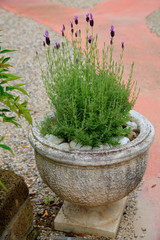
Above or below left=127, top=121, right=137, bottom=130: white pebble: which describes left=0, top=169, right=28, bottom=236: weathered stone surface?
below

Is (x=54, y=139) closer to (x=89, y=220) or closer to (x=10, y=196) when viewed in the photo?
Result: (x=10, y=196)

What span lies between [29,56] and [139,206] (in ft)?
15.1

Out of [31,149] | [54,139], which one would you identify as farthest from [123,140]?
[31,149]

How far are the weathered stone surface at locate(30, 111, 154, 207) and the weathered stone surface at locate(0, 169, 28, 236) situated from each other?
21cm

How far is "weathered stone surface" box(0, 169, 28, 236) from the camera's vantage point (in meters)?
2.16

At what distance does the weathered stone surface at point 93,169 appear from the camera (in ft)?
7.13

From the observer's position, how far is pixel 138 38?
7746mm

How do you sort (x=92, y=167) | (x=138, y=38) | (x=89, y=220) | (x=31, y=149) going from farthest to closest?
(x=138, y=38)
(x=31, y=149)
(x=89, y=220)
(x=92, y=167)

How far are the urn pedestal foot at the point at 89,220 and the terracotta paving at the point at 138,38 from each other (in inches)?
13.3

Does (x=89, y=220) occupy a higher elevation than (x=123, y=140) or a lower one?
lower

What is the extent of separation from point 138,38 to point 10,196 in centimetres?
633

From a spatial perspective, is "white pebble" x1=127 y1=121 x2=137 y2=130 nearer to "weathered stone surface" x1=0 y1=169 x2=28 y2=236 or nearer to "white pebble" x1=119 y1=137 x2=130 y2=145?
"white pebble" x1=119 y1=137 x2=130 y2=145

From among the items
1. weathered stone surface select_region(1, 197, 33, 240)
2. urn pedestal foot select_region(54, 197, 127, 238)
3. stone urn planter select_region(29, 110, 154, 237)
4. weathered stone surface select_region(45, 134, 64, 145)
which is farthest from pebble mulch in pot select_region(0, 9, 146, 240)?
weathered stone surface select_region(45, 134, 64, 145)

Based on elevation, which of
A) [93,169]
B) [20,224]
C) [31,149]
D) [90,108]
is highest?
[90,108]
